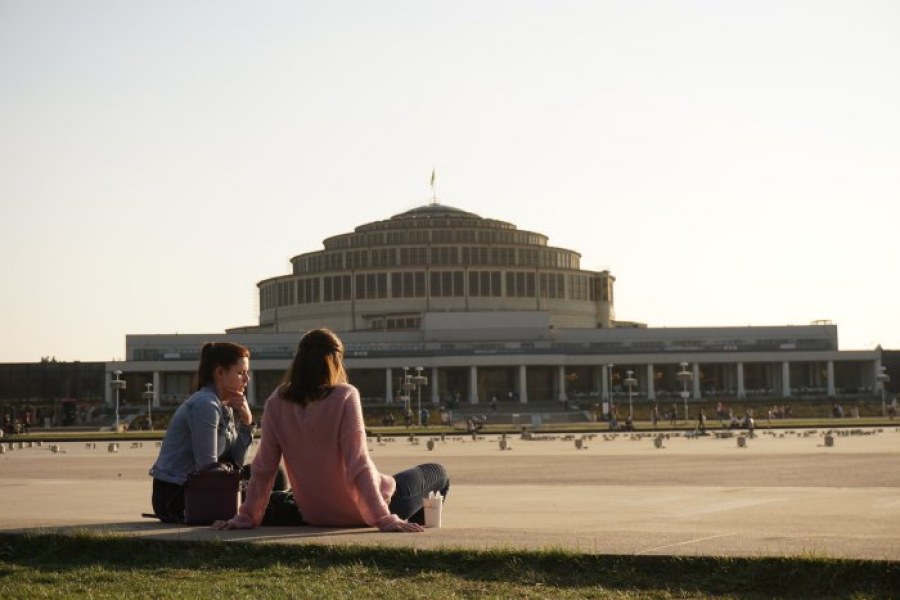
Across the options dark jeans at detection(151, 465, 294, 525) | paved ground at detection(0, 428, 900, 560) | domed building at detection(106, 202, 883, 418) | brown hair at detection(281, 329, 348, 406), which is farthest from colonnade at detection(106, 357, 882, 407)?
brown hair at detection(281, 329, 348, 406)

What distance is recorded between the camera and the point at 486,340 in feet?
429

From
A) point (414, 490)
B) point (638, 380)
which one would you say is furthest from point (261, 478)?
point (638, 380)

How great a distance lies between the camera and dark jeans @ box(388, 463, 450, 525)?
13.0 m

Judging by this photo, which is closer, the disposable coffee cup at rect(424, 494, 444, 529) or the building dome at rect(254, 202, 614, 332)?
the disposable coffee cup at rect(424, 494, 444, 529)

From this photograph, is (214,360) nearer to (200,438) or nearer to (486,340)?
(200,438)

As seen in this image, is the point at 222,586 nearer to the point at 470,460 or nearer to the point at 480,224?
the point at 470,460

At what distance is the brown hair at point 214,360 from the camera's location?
44.5 feet

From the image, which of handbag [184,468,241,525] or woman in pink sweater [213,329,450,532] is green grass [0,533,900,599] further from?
handbag [184,468,241,525]

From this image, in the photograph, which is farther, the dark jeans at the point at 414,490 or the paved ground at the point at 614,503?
the dark jeans at the point at 414,490

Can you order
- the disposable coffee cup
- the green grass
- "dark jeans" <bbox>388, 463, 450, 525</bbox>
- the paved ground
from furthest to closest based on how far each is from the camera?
the disposable coffee cup, "dark jeans" <bbox>388, 463, 450, 525</bbox>, the paved ground, the green grass

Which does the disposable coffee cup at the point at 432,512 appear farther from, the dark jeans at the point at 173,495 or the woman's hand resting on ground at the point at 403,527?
the dark jeans at the point at 173,495

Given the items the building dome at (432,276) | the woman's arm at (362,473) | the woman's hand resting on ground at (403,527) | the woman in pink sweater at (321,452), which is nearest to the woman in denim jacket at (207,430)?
the woman in pink sweater at (321,452)

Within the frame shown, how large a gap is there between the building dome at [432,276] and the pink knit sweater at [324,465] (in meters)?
122

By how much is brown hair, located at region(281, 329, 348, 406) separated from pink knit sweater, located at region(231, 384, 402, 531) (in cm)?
9
